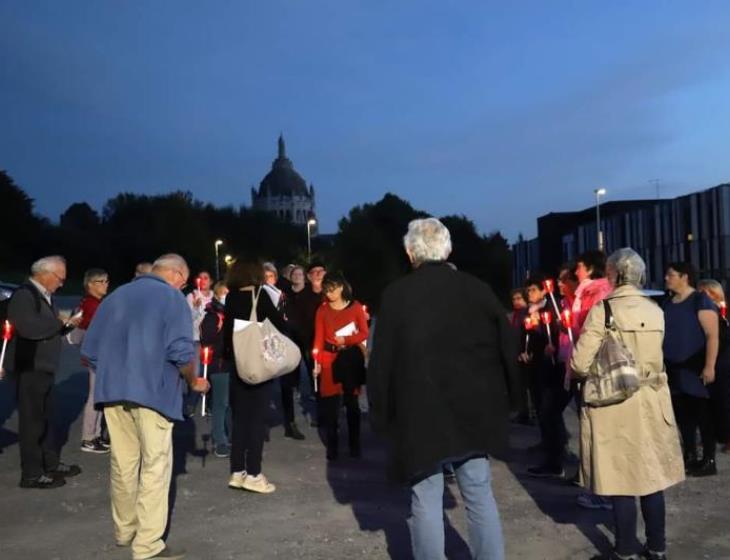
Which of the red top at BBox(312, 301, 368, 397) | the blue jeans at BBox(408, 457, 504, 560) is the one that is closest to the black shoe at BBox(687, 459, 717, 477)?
the red top at BBox(312, 301, 368, 397)

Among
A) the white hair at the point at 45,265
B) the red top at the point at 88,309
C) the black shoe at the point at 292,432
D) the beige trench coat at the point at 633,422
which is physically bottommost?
the black shoe at the point at 292,432

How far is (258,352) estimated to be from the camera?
711cm

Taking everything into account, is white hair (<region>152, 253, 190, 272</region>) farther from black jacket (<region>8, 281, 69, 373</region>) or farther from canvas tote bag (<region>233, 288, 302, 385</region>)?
black jacket (<region>8, 281, 69, 373</region>)

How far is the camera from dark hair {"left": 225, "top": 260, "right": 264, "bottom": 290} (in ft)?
24.1

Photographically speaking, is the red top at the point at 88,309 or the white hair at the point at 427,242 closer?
the white hair at the point at 427,242

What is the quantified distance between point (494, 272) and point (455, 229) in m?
5.21

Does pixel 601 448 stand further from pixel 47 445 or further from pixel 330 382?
pixel 47 445

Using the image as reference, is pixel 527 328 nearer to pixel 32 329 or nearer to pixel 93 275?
pixel 93 275

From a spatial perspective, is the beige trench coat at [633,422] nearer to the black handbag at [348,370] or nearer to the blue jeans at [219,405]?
the black handbag at [348,370]

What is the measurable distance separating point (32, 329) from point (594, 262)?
15.3ft

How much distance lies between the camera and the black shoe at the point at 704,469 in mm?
7703

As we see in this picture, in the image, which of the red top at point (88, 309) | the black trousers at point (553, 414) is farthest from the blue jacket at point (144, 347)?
the red top at point (88, 309)

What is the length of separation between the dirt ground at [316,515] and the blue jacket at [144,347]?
3.51ft

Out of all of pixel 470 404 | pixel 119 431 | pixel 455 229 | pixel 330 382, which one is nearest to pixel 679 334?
pixel 330 382
